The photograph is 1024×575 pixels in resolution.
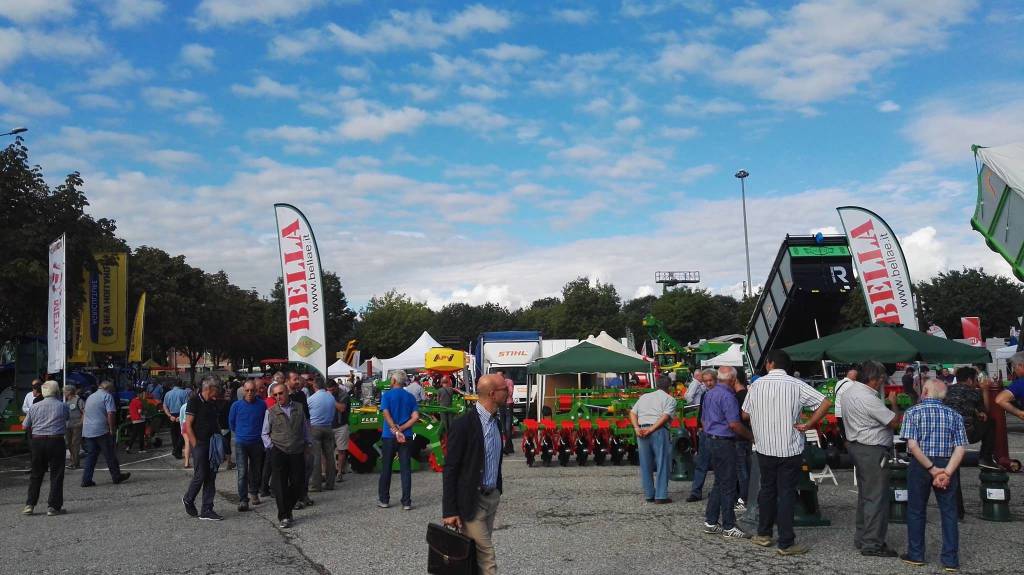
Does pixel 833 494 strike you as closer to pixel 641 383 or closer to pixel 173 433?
pixel 173 433

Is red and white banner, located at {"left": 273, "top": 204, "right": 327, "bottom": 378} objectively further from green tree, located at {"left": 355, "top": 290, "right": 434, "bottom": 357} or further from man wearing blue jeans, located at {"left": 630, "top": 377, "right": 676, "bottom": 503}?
green tree, located at {"left": 355, "top": 290, "right": 434, "bottom": 357}

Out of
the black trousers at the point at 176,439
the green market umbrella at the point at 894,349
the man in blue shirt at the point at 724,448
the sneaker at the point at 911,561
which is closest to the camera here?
the sneaker at the point at 911,561

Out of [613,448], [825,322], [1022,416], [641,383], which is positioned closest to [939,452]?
[1022,416]

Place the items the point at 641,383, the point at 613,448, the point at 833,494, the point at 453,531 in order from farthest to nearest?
1. the point at 641,383
2. the point at 613,448
3. the point at 833,494
4. the point at 453,531

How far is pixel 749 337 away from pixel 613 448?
29.2 ft

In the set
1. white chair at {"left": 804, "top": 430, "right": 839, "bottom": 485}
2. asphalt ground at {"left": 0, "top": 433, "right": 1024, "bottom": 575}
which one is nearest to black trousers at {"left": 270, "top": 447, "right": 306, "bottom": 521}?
asphalt ground at {"left": 0, "top": 433, "right": 1024, "bottom": 575}

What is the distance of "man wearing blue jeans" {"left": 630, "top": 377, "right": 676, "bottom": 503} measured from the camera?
9633 mm

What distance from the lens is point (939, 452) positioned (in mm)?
6316

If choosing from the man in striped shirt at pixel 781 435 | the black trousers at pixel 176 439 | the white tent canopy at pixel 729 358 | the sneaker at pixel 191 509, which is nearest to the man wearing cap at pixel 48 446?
the sneaker at pixel 191 509

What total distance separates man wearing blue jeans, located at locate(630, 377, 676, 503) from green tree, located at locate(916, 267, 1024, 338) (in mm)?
49605

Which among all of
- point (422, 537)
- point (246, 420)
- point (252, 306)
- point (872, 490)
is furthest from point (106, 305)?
point (252, 306)

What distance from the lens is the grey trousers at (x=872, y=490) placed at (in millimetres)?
6605

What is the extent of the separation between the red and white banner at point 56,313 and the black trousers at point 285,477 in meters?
8.73

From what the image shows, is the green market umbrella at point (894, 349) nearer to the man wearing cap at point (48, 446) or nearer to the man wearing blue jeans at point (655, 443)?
the man wearing blue jeans at point (655, 443)
